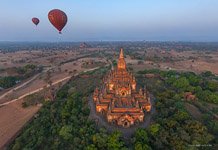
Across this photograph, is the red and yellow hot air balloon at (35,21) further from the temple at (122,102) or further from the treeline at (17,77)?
the temple at (122,102)

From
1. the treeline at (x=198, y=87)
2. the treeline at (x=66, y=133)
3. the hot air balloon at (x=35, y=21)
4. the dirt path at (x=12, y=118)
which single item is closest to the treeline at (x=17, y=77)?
the dirt path at (x=12, y=118)

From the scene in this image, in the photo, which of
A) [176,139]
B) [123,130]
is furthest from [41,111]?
[176,139]

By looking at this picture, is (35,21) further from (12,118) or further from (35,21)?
(12,118)

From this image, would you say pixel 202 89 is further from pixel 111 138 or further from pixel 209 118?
pixel 111 138

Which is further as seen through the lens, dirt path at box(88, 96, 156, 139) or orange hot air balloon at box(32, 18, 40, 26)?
orange hot air balloon at box(32, 18, 40, 26)

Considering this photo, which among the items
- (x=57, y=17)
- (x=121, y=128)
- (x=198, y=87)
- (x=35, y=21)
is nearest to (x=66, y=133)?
(x=121, y=128)

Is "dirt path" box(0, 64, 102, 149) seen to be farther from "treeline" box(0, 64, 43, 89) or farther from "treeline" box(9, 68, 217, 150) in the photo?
"treeline" box(0, 64, 43, 89)

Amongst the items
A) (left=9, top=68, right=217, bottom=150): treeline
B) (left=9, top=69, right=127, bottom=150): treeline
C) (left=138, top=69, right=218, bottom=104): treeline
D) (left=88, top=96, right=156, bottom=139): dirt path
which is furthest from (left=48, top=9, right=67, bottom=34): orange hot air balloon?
(left=138, top=69, right=218, bottom=104): treeline

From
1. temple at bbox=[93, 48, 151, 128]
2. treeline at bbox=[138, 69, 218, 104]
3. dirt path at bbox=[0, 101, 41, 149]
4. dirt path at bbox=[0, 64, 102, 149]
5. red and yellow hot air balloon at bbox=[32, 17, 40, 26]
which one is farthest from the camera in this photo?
red and yellow hot air balloon at bbox=[32, 17, 40, 26]
